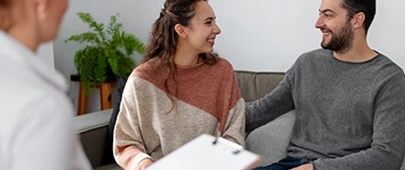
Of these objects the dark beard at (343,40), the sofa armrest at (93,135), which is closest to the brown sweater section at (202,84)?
the dark beard at (343,40)

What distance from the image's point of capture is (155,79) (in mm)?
1793

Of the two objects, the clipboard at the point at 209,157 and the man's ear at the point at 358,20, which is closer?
the clipboard at the point at 209,157

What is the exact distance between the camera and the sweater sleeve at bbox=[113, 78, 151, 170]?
1.77 m

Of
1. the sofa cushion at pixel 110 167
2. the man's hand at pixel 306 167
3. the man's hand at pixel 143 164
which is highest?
the man's hand at pixel 143 164

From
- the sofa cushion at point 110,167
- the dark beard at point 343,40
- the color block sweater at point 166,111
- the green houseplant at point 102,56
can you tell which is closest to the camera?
the color block sweater at point 166,111

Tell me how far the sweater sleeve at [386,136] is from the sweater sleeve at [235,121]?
1.14 feet

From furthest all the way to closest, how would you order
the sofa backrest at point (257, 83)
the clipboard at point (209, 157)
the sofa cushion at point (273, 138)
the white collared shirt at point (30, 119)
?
1. the sofa backrest at point (257, 83)
2. the sofa cushion at point (273, 138)
3. the clipboard at point (209, 157)
4. the white collared shirt at point (30, 119)

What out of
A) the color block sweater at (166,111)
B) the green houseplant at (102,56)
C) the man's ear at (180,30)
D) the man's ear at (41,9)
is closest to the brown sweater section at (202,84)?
the color block sweater at (166,111)

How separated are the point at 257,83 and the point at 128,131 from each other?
78 centimetres

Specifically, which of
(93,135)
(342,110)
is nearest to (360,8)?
(342,110)

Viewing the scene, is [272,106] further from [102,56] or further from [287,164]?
[102,56]

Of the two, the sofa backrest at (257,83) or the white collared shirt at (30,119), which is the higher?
the white collared shirt at (30,119)

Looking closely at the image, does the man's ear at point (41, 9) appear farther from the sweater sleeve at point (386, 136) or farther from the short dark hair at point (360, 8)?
the short dark hair at point (360, 8)

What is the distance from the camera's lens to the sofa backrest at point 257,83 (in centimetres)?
229
